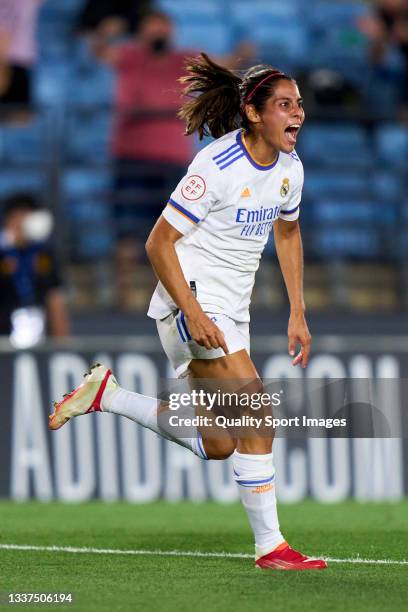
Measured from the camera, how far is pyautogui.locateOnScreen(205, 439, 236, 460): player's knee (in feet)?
18.8

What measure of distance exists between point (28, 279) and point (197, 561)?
530cm

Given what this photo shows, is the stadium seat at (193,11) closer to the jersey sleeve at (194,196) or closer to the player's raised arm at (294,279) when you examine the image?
the player's raised arm at (294,279)

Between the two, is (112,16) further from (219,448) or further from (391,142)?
(219,448)

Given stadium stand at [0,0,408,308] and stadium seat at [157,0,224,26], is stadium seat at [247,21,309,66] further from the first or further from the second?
stadium seat at [157,0,224,26]

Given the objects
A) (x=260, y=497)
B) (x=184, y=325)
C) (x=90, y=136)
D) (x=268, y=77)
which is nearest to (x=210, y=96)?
(x=268, y=77)

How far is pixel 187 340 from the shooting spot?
580cm

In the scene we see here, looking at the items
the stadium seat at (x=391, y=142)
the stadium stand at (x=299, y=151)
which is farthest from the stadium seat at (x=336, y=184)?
the stadium seat at (x=391, y=142)

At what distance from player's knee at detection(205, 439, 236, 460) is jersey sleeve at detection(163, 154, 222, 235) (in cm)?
93

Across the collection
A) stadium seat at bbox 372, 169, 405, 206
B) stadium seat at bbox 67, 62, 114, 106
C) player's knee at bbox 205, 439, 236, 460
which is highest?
stadium seat at bbox 67, 62, 114, 106

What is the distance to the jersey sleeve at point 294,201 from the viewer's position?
6004mm

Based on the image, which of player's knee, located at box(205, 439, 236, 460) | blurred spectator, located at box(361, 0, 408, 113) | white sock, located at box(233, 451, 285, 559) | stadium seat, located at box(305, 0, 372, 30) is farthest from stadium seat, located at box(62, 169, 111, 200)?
white sock, located at box(233, 451, 285, 559)

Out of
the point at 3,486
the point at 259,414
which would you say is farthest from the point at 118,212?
the point at 259,414

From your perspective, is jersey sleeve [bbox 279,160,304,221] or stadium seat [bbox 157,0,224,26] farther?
stadium seat [bbox 157,0,224,26]

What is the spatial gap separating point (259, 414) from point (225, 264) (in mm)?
690
